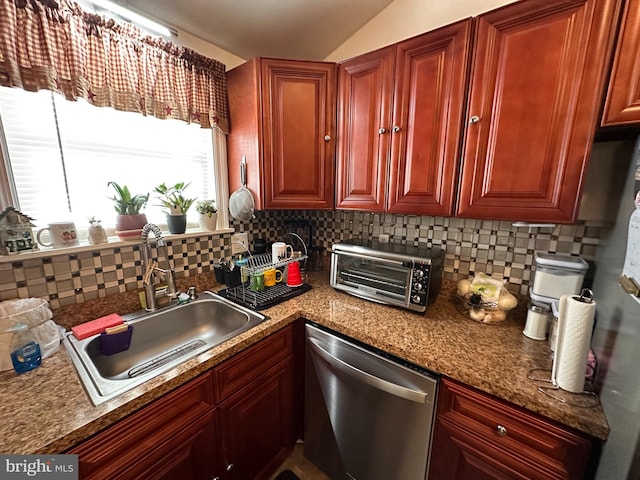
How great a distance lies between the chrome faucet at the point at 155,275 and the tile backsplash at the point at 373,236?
6cm

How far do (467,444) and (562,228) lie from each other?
3.16 ft

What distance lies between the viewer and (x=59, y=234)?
1.04 meters

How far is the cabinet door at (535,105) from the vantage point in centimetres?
81

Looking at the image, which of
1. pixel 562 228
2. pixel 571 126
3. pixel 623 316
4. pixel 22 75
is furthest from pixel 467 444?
pixel 22 75

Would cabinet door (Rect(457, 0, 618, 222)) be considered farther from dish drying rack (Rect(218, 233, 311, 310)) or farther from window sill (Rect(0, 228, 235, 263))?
window sill (Rect(0, 228, 235, 263))

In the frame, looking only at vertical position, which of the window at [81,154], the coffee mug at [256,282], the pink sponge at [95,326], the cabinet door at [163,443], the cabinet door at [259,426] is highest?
the window at [81,154]

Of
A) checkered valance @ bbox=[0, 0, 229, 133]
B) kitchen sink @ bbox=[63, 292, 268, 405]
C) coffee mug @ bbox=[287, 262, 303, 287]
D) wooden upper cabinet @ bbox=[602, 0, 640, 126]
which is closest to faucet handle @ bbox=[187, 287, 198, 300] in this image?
kitchen sink @ bbox=[63, 292, 268, 405]

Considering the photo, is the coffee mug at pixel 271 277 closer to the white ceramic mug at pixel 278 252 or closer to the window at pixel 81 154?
the white ceramic mug at pixel 278 252

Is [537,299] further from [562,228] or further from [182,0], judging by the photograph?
[182,0]

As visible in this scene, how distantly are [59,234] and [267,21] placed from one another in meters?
1.41

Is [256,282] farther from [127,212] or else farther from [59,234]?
[59,234]

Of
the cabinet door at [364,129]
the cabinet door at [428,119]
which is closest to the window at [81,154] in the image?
Answer: the cabinet door at [364,129]

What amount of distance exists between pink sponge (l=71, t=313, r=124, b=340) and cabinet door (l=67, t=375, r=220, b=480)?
48 cm

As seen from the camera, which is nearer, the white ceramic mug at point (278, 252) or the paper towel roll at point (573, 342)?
the paper towel roll at point (573, 342)
